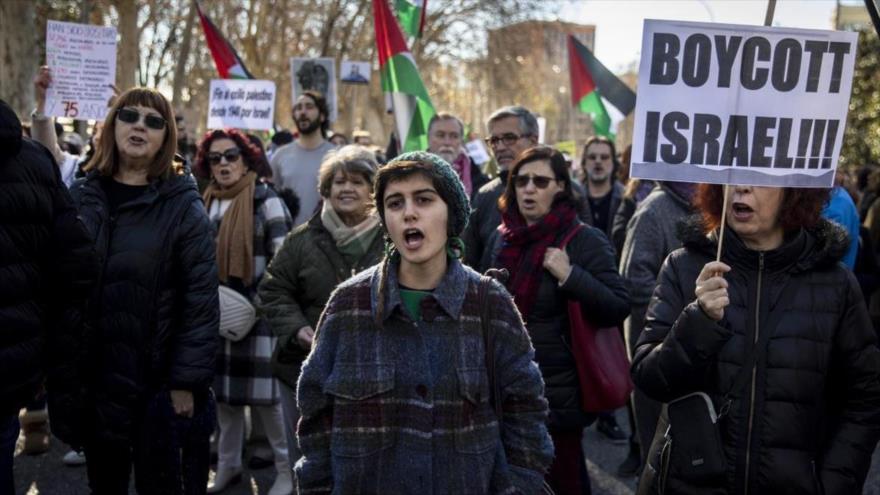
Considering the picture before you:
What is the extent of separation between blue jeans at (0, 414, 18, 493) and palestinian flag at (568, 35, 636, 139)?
764cm

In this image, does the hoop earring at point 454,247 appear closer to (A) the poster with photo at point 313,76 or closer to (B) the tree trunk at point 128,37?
(A) the poster with photo at point 313,76

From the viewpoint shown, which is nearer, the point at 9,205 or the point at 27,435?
the point at 9,205

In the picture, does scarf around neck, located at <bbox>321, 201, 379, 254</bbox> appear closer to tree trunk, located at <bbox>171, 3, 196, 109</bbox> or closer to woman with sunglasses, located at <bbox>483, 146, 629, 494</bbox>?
woman with sunglasses, located at <bbox>483, 146, 629, 494</bbox>

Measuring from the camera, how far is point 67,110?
5.89 m

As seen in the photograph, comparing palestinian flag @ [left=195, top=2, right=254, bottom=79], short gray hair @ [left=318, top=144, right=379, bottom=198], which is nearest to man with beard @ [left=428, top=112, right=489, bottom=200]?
short gray hair @ [left=318, top=144, right=379, bottom=198]

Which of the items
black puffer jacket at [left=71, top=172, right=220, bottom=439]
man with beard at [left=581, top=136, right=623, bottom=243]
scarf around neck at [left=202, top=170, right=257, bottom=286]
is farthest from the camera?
man with beard at [left=581, top=136, right=623, bottom=243]

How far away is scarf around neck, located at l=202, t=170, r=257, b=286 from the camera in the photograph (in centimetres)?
542

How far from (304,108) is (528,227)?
342cm

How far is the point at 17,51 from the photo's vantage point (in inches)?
558

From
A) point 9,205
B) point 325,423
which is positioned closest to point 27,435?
point 9,205

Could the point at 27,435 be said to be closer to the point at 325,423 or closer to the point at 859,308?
the point at 325,423

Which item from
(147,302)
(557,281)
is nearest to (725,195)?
(557,281)

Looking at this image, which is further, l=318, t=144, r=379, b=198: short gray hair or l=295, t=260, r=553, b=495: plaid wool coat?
l=318, t=144, r=379, b=198: short gray hair

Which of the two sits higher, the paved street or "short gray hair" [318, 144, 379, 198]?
"short gray hair" [318, 144, 379, 198]
